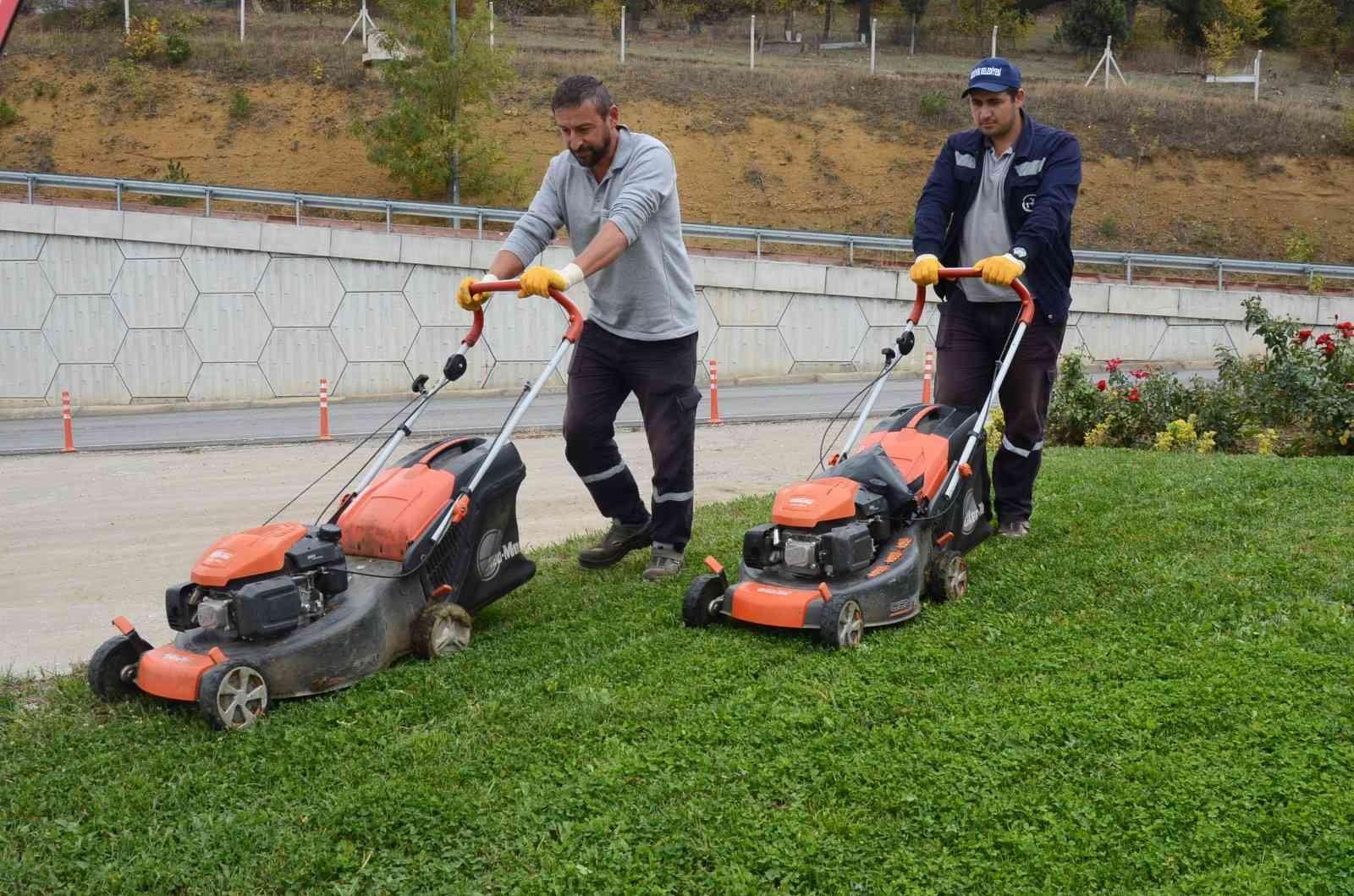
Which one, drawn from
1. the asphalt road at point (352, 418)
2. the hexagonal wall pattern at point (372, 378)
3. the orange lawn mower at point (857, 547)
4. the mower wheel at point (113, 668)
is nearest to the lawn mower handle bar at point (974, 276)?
the orange lawn mower at point (857, 547)

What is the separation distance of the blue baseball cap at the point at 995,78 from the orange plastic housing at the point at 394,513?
9.13 ft

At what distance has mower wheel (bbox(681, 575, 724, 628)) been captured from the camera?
4.81 metres

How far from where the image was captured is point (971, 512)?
565 cm

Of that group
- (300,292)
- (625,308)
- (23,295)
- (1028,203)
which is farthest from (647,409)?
(23,295)

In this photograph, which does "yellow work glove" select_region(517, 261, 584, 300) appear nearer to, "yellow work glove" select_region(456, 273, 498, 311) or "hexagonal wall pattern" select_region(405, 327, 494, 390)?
"yellow work glove" select_region(456, 273, 498, 311)

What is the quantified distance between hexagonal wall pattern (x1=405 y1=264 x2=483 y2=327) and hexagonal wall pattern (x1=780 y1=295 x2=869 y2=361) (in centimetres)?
575

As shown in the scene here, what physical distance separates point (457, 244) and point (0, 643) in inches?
702

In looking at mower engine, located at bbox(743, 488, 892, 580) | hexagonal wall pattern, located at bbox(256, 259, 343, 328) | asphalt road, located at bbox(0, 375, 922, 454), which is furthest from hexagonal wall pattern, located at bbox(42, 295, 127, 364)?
mower engine, located at bbox(743, 488, 892, 580)

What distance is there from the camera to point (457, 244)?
2273 cm

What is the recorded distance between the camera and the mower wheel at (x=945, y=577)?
16.6 ft

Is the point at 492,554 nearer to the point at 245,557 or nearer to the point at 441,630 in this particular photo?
the point at 441,630

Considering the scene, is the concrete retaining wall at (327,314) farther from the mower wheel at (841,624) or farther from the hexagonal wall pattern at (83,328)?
the mower wheel at (841,624)

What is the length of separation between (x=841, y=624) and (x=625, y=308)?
5.89ft

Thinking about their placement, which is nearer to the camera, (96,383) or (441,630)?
(441,630)
